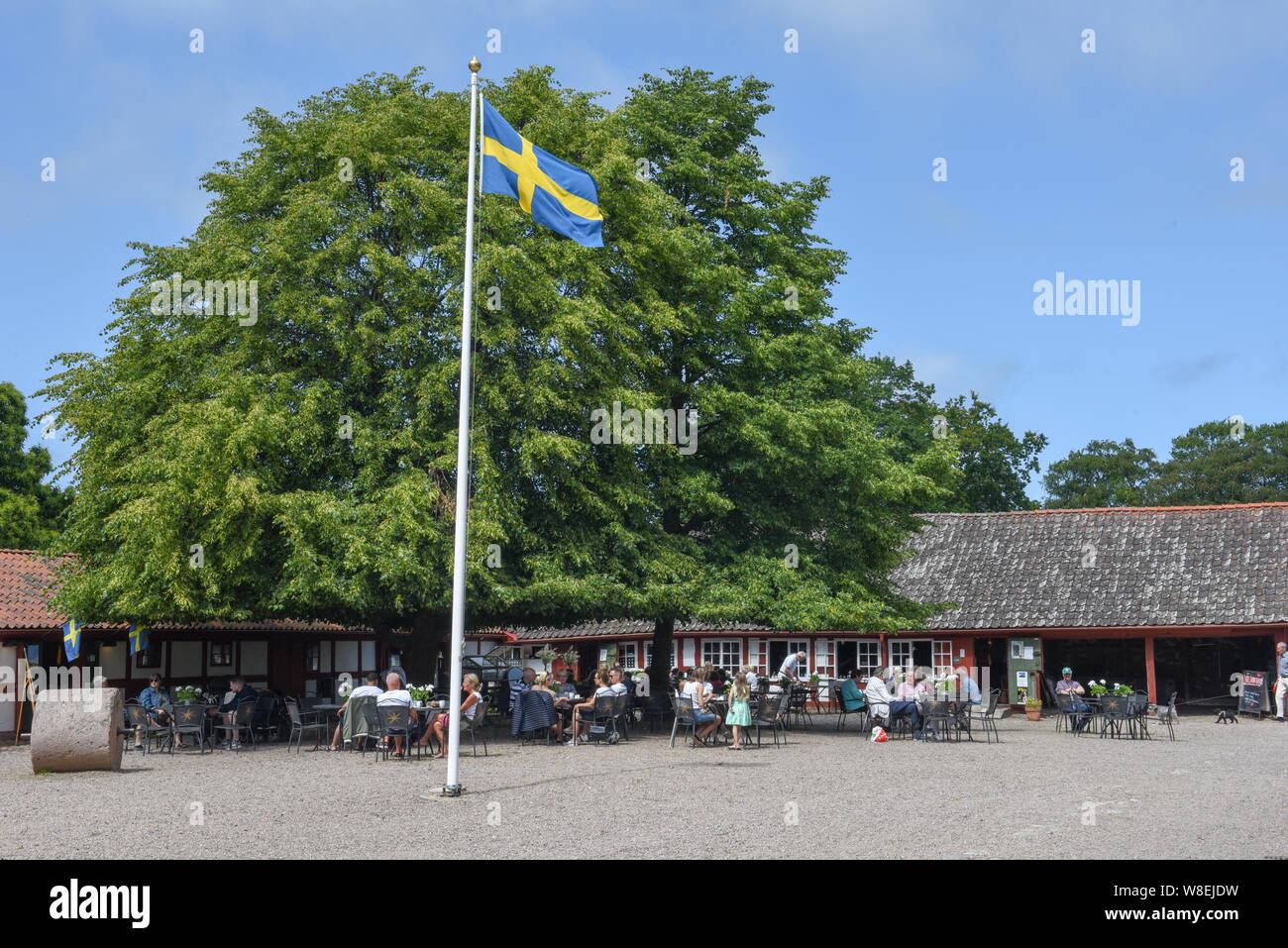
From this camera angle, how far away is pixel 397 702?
17.9 m

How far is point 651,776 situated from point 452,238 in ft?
33.5

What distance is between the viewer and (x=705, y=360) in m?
25.6

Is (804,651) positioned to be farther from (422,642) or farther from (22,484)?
(22,484)

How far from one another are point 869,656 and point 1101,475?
149 feet

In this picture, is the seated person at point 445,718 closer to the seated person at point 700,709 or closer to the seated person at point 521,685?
the seated person at point 521,685

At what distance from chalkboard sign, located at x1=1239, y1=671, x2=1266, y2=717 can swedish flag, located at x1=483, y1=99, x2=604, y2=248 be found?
70.0ft

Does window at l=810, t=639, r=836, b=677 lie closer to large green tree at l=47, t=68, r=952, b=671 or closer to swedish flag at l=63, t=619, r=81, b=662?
large green tree at l=47, t=68, r=952, b=671

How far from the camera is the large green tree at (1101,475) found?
7250 centimetres

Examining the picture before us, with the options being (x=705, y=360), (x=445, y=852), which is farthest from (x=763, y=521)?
(x=445, y=852)

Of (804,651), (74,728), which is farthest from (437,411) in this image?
(804,651)

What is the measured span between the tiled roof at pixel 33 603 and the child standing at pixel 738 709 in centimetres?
1031

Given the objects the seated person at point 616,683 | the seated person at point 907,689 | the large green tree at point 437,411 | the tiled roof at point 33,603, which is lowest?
the seated person at point 907,689

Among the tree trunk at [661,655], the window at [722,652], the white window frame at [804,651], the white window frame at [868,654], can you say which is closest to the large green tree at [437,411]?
the tree trunk at [661,655]

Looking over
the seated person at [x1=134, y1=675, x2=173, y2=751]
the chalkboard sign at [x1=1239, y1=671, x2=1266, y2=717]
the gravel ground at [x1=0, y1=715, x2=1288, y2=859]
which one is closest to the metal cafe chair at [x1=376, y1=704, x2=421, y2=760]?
the gravel ground at [x1=0, y1=715, x2=1288, y2=859]
